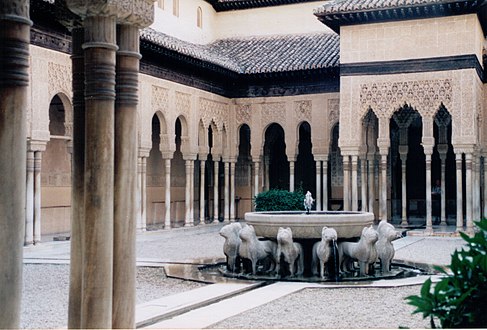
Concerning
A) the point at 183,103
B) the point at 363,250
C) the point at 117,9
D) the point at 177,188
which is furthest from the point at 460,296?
the point at 177,188

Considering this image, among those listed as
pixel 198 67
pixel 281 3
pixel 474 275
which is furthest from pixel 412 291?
pixel 281 3

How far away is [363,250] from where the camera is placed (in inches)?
449

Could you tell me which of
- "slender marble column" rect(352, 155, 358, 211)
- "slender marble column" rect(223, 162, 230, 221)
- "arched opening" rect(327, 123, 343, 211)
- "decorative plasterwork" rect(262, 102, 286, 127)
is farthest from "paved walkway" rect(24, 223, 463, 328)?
"arched opening" rect(327, 123, 343, 211)

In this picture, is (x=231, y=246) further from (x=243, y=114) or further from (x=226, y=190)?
(x=243, y=114)

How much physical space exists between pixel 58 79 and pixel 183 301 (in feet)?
33.7

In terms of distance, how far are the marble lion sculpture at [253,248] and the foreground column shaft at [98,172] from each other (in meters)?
6.88

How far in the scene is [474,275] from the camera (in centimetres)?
328

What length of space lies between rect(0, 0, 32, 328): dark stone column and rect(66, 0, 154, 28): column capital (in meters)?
0.53

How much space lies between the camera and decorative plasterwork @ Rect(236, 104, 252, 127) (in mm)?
27234

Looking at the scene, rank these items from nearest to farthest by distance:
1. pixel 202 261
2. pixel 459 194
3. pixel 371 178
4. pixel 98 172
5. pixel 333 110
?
pixel 98 172 → pixel 202 261 → pixel 459 194 → pixel 371 178 → pixel 333 110

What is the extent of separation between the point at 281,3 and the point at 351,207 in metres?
11.2

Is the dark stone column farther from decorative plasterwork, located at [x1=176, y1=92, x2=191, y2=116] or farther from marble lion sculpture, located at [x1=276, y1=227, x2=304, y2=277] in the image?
decorative plasterwork, located at [x1=176, y1=92, x2=191, y2=116]

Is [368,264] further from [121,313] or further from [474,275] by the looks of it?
[474,275]

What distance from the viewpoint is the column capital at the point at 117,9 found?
4988mm
